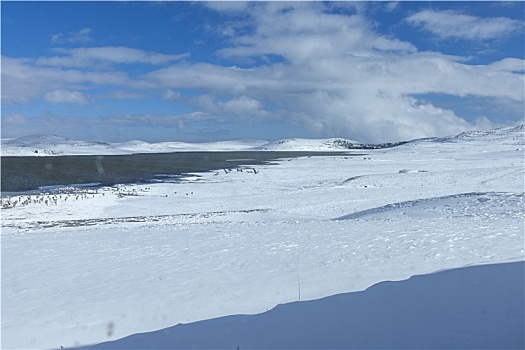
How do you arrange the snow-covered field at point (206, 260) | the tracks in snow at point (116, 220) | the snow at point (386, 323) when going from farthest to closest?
the tracks in snow at point (116, 220) < the snow-covered field at point (206, 260) < the snow at point (386, 323)

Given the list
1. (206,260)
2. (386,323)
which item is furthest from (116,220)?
(386,323)

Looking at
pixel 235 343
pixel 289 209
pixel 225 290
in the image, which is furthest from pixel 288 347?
pixel 289 209

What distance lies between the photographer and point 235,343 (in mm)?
6871

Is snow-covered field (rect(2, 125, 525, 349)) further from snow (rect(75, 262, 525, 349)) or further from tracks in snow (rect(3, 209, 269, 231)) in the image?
snow (rect(75, 262, 525, 349))

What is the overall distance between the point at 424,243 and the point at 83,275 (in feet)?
29.3

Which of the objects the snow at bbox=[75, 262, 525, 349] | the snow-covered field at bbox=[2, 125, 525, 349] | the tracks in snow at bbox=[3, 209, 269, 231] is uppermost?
the tracks in snow at bbox=[3, 209, 269, 231]

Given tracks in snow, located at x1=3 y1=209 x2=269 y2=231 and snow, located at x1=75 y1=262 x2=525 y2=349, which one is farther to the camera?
tracks in snow, located at x1=3 y1=209 x2=269 y2=231

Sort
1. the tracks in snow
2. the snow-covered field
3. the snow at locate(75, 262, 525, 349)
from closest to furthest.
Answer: the snow at locate(75, 262, 525, 349) → the snow-covered field → the tracks in snow

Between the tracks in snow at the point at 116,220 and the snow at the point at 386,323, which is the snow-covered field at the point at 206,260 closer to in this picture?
the tracks in snow at the point at 116,220

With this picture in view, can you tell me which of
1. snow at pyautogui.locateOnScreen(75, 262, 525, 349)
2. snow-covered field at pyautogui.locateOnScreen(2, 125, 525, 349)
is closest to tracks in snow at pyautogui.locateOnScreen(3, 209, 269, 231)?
snow-covered field at pyautogui.locateOnScreen(2, 125, 525, 349)

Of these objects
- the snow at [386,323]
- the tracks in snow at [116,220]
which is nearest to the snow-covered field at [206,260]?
the tracks in snow at [116,220]

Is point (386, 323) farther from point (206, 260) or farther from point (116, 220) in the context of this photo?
point (116, 220)

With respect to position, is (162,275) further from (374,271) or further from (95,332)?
(374,271)

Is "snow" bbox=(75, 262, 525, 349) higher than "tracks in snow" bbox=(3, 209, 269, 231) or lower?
lower
